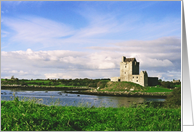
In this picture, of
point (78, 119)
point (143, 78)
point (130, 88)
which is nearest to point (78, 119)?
point (78, 119)

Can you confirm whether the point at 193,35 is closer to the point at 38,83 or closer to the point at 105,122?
the point at 105,122

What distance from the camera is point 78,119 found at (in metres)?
7.80

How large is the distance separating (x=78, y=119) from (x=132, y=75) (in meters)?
60.5

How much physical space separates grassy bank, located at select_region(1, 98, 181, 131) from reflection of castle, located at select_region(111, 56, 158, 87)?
2259 inches

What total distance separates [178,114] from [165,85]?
215ft

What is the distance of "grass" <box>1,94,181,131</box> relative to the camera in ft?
23.2

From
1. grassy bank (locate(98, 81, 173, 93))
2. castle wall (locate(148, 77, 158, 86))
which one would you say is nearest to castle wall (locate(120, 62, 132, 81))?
grassy bank (locate(98, 81, 173, 93))

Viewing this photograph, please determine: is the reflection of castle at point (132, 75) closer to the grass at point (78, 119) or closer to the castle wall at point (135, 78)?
the castle wall at point (135, 78)

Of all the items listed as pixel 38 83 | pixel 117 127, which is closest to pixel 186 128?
pixel 117 127

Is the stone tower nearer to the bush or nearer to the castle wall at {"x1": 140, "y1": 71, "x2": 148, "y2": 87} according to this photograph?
the castle wall at {"x1": 140, "y1": 71, "x2": 148, "y2": 87}

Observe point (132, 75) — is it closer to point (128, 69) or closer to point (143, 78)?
point (128, 69)

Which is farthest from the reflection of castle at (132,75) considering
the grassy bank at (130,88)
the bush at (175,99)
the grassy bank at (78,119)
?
the grassy bank at (78,119)

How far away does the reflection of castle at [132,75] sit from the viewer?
65.5 meters

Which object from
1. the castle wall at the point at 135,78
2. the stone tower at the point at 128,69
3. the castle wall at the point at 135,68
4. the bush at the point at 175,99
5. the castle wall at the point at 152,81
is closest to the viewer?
the bush at the point at 175,99
